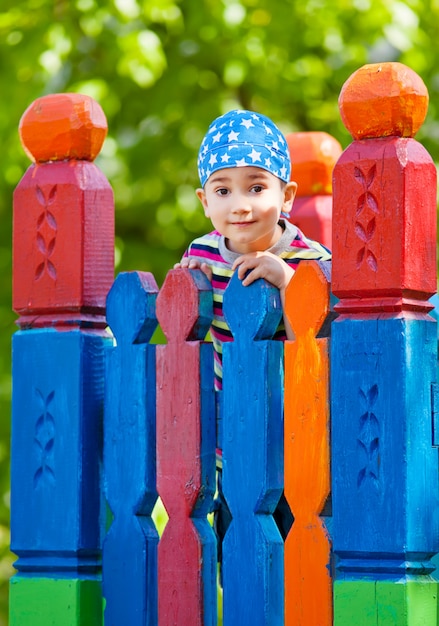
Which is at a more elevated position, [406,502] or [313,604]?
[406,502]

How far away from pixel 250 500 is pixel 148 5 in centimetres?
413

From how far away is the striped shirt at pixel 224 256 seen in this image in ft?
11.4

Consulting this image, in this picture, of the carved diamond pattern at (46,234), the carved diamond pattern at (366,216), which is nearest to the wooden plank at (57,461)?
the carved diamond pattern at (46,234)

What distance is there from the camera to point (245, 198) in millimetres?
3418

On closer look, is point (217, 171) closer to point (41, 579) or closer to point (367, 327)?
point (367, 327)

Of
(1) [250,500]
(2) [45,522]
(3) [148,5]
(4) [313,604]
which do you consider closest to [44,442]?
(2) [45,522]

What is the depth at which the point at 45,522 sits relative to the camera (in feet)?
11.4

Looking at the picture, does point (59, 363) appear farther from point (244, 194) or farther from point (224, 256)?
point (244, 194)

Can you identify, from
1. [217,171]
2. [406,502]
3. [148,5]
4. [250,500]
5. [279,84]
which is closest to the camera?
[406,502]

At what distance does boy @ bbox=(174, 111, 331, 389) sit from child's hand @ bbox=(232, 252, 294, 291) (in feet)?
0.41

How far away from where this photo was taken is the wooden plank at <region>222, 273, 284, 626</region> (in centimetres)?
311

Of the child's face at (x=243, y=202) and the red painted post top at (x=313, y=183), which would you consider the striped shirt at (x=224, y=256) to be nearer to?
the child's face at (x=243, y=202)

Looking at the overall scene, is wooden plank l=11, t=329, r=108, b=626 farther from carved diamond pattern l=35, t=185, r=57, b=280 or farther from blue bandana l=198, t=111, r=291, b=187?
blue bandana l=198, t=111, r=291, b=187

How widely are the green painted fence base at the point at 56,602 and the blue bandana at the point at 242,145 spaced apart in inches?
41.7
